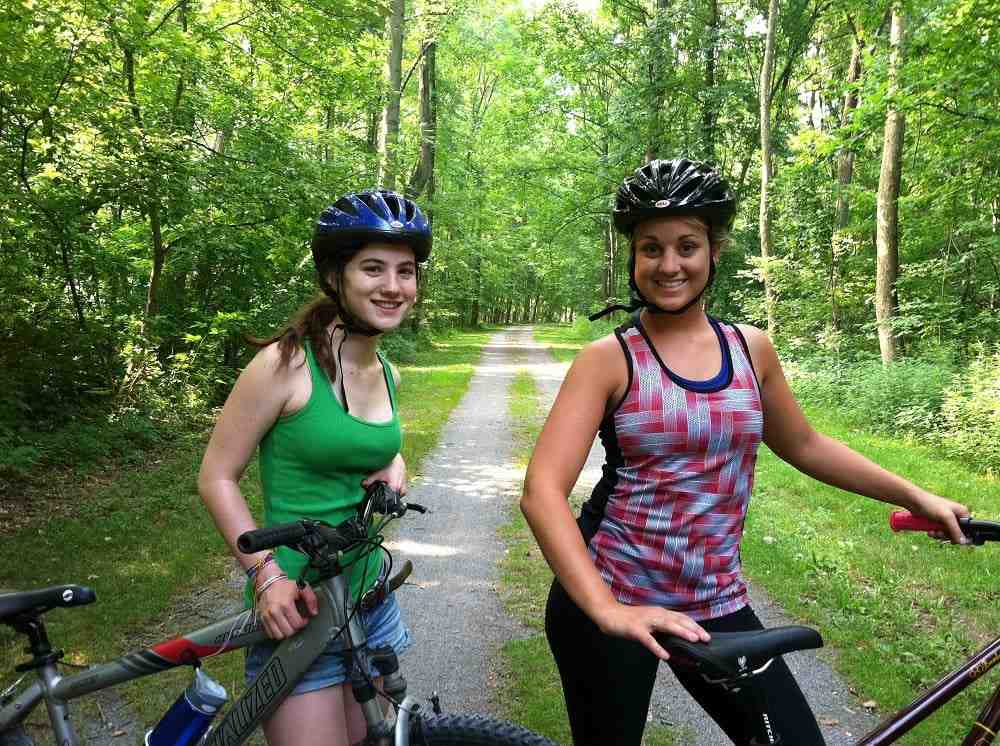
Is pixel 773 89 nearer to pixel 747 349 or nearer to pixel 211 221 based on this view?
pixel 211 221

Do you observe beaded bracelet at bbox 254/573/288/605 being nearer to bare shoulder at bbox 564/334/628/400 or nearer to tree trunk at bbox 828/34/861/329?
bare shoulder at bbox 564/334/628/400

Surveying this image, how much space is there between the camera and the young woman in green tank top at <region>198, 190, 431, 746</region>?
6.52 feet

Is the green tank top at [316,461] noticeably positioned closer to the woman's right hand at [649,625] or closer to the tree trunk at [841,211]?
the woman's right hand at [649,625]

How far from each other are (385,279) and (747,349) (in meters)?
1.13

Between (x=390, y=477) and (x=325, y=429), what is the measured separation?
13.0 inches

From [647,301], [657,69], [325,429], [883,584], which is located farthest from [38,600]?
[657,69]

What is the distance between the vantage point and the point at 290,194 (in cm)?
980

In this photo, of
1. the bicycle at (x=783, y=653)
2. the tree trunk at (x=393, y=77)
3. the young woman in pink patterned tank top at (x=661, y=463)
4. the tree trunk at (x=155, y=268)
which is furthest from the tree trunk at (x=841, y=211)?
the young woman in pink patterned tank top at (x=661, y=463)

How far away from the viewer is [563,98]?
2595cm

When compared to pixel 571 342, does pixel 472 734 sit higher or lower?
higher

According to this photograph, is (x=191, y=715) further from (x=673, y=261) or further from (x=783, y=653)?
(x=673, y=261)

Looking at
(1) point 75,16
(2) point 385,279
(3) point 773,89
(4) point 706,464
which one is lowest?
(4) point 706,464

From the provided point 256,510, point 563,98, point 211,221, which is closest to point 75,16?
point 211,221

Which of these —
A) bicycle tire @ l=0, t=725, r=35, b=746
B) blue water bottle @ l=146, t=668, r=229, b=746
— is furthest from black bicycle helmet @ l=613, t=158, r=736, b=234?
bicycle tire @ l=0, t=725, r=35, b=746
